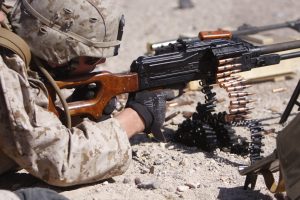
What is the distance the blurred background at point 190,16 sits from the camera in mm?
8625

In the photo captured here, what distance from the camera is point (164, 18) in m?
9.69

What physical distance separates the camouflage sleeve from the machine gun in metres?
0.32

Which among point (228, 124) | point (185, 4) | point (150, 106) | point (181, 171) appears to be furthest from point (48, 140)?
point (185, 4)

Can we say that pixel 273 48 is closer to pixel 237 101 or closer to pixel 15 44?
pixel 237 101

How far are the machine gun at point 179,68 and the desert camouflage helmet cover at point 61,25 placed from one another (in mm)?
265

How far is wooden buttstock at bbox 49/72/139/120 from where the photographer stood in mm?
3916

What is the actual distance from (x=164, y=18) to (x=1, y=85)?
6560 mm

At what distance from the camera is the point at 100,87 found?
4031 mm

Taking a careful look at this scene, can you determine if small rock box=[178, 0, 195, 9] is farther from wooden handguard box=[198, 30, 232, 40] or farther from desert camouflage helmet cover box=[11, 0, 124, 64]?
desert camouflage helmet cover box=[11, 0, 124, 64]

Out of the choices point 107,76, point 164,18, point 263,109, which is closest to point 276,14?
point 164,18

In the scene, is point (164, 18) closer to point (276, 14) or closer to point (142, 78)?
point (276, 14)

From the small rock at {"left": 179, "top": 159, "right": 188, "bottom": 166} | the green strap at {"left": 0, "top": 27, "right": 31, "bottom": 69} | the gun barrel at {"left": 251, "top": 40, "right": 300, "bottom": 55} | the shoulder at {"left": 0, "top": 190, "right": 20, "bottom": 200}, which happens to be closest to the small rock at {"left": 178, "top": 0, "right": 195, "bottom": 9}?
the gun barrel at {"left": 251, "top": 40, "right": 300, "bottom": 55}

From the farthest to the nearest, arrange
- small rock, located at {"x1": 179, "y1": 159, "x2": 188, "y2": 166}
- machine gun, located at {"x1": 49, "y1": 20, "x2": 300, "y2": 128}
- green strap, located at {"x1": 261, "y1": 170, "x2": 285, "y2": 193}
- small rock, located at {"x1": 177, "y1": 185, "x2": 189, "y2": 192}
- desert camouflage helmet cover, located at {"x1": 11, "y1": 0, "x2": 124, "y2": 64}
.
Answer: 1. small rock, located at {"x1": 179, "y1": 159, "x2": 188, "y2": 166}
2. machine gun, located at {"x1": 49, "y1": 20, "x2": 300, "y2": 128}
3. small rock, located at {"x1": 177, "y1": 185, "x2": 189, "y2": 192}
4. desert camouflage helmet cover, located at {"x1": 11, "y1": 0, "x2": 124, "y2": 64}
5. green strap, located at {"x1": 261, "y1": 170, "x2": 285, "y2": 193}

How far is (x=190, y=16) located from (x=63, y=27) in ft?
20.3
